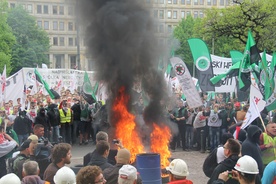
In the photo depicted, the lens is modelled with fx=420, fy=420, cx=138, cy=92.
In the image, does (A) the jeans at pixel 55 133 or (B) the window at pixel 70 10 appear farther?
(A) the jeans at pixel 55 133

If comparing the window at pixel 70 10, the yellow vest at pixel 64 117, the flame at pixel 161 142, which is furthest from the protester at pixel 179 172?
the yellow vest at pixel 64 117

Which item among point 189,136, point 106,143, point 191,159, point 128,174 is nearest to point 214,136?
point 189,136

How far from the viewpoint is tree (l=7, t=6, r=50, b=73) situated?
5749 cm

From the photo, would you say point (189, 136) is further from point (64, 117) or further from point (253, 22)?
point (253, 22)

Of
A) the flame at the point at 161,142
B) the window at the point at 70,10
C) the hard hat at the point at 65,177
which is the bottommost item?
the flame at the point at 161,142

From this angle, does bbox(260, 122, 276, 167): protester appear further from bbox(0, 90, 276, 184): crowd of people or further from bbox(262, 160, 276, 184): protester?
bbox(262, 160, 276, 184): protester

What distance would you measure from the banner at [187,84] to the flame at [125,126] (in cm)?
269

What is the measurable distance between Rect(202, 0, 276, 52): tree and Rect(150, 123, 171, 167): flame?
24.1 m

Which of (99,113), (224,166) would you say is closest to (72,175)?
(224,166)

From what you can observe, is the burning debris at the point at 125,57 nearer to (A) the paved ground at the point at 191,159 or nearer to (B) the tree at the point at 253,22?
(A) the paved ground at the point at 191,159

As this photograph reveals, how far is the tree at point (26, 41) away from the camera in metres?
57.5

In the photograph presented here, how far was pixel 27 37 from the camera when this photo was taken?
5938cm

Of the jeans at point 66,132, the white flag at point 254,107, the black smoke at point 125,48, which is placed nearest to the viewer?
the white flag at point 254,107

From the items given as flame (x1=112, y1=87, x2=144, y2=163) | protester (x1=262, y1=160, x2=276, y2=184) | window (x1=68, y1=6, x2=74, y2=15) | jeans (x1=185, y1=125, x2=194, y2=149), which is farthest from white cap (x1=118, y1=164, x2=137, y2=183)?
jeans (x1=185, y1=125, x2=194, y2=149)
